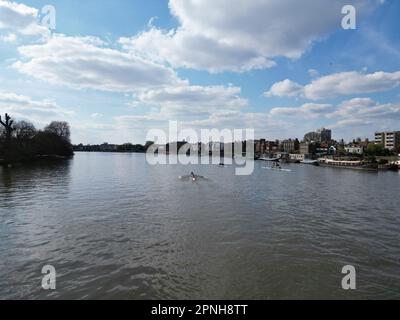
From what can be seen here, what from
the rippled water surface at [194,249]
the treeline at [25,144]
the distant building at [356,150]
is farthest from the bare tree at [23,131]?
the distant building at [356,150]

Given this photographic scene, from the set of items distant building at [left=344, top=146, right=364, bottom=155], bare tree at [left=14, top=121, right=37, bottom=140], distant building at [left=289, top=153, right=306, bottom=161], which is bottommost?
distant building at [left=289, top=153, right=306, bottom=161]

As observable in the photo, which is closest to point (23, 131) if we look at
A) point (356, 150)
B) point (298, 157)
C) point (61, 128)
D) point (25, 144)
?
point (25, 144)

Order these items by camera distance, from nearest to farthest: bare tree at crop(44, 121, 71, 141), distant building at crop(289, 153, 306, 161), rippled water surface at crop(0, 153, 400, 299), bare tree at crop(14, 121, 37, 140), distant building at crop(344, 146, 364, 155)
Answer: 1. rippled water surface at crop(0, 153, 400, 299)
2. bare tree at crop(14, 121, 37, 140)
3. bare tree at crop(44, 121, 71, 141)
4. distant building at crop(289, 153, 306, 161)
5. distant building at crop(344, 146, 364, 155)

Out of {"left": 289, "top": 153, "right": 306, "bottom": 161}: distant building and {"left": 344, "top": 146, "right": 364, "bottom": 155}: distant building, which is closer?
{"left": 289, "top": 153, "right": 306, "bottom": 161}: distant building

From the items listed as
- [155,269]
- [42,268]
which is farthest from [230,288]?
[42,268]

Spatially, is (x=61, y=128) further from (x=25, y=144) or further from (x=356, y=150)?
(x=356, y=150)

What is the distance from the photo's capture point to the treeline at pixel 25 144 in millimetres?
85688

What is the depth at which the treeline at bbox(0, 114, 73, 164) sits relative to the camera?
85688mm

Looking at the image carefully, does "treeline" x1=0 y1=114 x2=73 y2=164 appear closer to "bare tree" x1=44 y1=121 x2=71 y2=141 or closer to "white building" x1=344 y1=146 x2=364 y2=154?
"bare tree" x1=44 y1=121 x2=71 y2=141

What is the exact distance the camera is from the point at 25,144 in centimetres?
9925

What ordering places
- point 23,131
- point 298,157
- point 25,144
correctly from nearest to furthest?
point 25,144
point 23,131
point 298,157

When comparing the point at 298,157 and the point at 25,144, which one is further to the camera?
the point at 298,157

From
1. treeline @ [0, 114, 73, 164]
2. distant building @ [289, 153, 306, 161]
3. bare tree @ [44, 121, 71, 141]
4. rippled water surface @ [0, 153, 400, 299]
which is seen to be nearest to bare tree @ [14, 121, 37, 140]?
treeline @ [0, 114, 73, 164]

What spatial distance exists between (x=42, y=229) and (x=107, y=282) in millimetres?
9567
